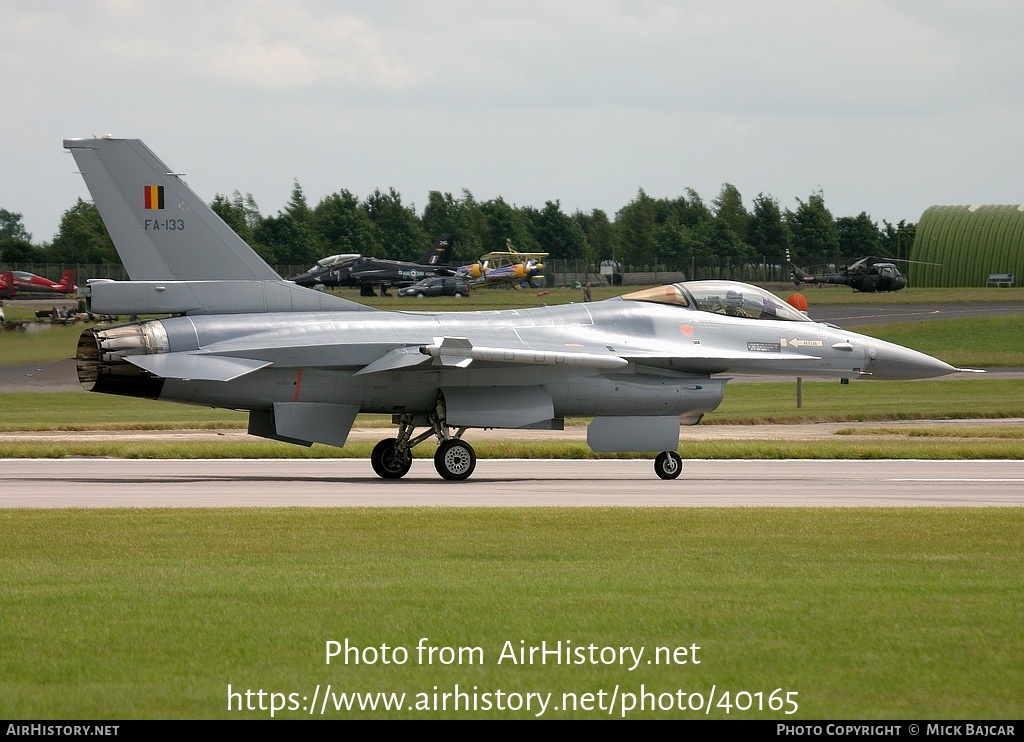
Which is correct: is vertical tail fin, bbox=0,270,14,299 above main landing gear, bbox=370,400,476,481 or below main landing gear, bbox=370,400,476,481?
above

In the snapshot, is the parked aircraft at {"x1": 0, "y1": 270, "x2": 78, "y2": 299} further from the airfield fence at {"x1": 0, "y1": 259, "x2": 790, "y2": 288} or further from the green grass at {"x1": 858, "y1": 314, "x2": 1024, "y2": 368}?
the green grass at {"x1": 858, "y1": 314, "x2": 1024, "y2": 368}

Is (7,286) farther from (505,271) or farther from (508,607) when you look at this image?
(508,607)

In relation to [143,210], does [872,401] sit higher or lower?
lower

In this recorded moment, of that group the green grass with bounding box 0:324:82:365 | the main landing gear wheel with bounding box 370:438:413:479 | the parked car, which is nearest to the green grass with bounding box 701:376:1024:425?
the main landing gear wheel with bounding box 370:438:413:479

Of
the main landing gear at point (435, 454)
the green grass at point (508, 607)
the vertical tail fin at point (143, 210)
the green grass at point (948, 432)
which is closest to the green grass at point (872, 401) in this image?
the green grass at point (948, 432)

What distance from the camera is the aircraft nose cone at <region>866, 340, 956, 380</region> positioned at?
856 inches

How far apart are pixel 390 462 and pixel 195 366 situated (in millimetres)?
3636

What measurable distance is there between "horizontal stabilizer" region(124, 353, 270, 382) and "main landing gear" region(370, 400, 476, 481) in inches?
109

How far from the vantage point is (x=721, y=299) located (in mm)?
21594

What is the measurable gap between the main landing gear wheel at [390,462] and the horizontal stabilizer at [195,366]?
2710 mm

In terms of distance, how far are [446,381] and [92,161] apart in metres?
6.25

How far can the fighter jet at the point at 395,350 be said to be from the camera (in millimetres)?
18984

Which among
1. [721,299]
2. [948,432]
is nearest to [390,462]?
[721,299]

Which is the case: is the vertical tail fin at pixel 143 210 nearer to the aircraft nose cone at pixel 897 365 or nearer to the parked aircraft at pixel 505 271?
the aircraft nose cone at pixel 897 365
